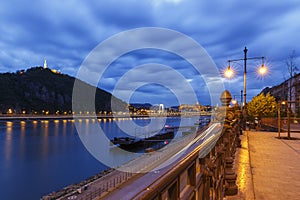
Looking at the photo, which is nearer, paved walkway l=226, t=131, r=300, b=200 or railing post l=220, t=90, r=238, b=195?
railing post l=220, t=90, r=238, b=195

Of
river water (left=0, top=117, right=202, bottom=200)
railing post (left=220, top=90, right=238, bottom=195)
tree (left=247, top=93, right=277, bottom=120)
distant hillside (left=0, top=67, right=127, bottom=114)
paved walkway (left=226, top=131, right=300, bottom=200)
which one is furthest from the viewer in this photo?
distant hillside (left=0, top=67, right=127, bottom=114)

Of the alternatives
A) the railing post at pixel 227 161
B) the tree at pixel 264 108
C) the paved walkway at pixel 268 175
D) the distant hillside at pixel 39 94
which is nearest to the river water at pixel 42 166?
the tree at pixel 264 108

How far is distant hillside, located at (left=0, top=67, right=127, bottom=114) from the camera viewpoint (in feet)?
369

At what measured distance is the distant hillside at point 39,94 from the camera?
112438 millimetres

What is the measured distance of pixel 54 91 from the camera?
12938 cm

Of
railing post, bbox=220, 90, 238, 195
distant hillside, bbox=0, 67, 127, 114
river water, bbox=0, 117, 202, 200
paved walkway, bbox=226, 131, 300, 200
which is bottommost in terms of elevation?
river water, bbox=0, 117, 202, 200

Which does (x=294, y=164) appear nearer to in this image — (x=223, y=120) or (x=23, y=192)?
(x=223, y=120)

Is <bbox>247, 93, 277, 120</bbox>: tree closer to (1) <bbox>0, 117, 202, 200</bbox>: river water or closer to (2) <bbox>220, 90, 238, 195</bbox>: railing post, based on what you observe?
(2) <bbox>220, 90, 238, 195</bbox>: railing post

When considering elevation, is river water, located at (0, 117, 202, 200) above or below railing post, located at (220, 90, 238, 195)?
below

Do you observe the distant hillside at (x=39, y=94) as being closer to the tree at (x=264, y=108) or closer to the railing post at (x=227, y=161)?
the tree at (x=264, y=108)

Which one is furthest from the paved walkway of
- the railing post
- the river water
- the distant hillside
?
the distant hillside

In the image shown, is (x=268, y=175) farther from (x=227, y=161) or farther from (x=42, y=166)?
(x=42, y=166)

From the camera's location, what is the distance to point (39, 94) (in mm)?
124625

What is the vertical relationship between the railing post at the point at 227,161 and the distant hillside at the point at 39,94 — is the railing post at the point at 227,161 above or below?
below
